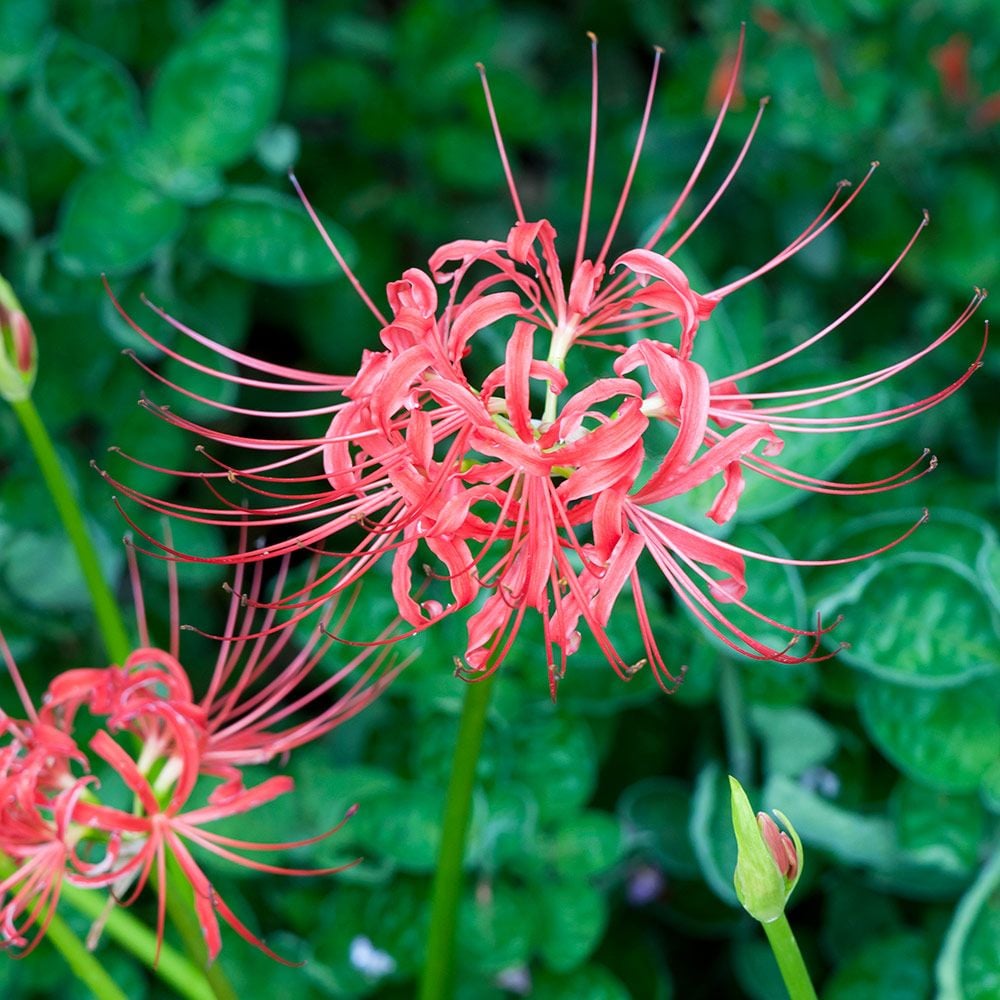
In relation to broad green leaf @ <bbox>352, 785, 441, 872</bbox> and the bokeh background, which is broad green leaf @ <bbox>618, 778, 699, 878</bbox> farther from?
broad green leaf @ <bbox>352, 785, 441, 872</bbox>

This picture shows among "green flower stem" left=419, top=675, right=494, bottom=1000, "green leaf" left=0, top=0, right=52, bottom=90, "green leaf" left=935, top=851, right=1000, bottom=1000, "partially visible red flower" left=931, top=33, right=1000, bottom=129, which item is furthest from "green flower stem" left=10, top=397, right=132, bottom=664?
"partially visible red flower" left=931, top=33, right=1000, bottom=129

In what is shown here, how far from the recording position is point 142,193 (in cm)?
106

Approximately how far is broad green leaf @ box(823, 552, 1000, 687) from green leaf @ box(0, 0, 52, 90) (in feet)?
2.51

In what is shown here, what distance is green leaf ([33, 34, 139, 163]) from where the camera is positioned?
107cm

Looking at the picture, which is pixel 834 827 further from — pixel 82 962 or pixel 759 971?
pixel 82 962

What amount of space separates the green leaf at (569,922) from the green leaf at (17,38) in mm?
766

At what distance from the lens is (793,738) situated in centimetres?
104

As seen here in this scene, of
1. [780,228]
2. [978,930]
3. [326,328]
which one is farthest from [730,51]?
[978,930]

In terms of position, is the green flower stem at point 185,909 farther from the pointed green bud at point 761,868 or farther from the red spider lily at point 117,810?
the pointed green bud at point 761,868

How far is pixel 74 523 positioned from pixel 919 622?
59 centimetres

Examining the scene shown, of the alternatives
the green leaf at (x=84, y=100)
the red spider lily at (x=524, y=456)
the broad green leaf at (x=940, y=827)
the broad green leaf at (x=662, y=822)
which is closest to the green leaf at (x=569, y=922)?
the broad green leaf at (x=662, y=822)

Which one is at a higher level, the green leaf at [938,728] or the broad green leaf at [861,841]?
the green leaf at [938,728]

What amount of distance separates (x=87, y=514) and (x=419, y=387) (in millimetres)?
581

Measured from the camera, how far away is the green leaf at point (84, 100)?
3.51ft
